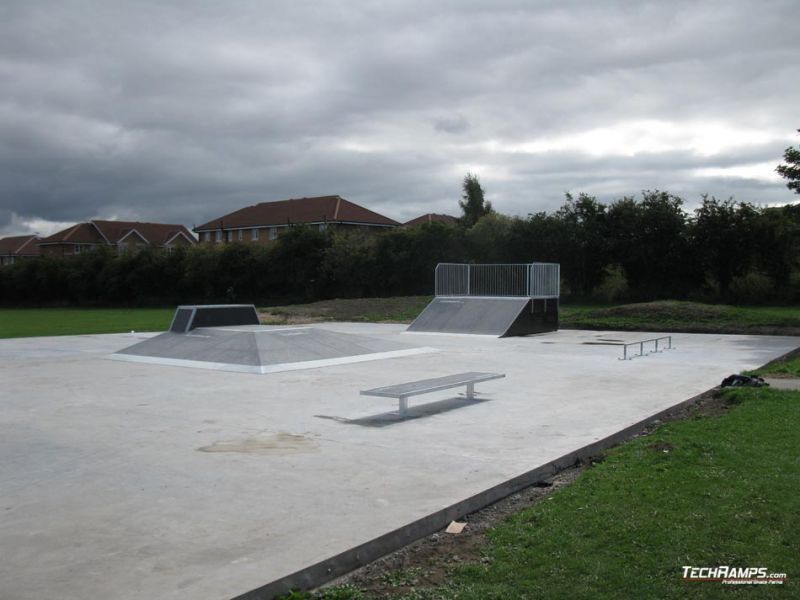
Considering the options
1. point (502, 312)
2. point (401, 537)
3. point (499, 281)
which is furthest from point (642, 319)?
point (401, 537)

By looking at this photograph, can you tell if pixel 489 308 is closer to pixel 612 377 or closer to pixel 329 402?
pixel 612 377

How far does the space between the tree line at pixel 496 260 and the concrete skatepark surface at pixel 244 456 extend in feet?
59.8

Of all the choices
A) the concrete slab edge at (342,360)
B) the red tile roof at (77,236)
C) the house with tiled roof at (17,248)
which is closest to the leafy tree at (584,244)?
the concrete slab edge at (342,360)

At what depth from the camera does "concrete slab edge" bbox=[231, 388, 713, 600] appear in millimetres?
3883

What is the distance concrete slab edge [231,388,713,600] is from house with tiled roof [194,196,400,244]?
57.4m

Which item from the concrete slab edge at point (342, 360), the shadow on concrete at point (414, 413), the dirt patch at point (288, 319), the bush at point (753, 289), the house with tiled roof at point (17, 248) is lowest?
the shadow on concrete at point (414, 413)

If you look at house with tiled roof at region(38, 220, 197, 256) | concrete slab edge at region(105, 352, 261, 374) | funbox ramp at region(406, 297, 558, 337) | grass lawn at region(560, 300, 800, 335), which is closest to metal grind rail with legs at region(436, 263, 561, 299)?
funbox ramp at region(406, 297, 558, 337)

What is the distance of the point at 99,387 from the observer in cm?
1147

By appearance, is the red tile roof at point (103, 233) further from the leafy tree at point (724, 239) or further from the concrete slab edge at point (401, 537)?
the concrete slab edge at point (401, 537)

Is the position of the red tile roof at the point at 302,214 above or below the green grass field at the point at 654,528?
above

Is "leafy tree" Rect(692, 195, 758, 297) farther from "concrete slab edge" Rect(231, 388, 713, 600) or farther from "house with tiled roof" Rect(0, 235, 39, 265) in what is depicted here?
"house with tiled roof" Rect(0, 235, 39, 265)

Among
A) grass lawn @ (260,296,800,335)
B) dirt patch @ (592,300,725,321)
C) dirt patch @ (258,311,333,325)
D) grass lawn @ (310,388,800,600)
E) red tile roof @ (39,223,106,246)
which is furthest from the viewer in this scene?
red tile roof @ (39,223,106,246)

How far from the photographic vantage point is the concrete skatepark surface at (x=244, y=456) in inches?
167

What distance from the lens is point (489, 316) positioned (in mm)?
23234
